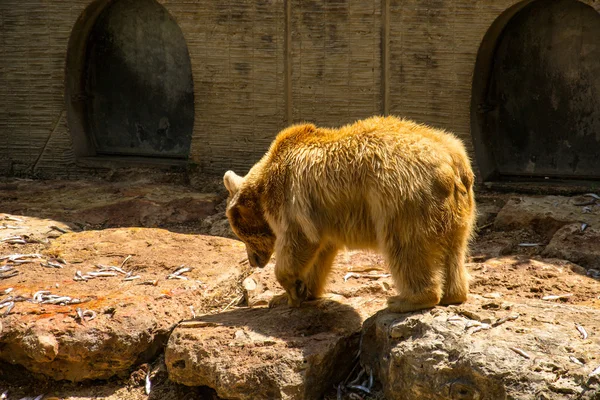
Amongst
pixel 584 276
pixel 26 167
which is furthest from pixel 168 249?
pixel 26 167

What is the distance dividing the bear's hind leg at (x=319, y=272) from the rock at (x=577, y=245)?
217 cm

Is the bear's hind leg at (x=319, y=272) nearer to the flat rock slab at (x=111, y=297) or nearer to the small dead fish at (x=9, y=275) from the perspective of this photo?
the flat rock slab at (x=111, y=297)

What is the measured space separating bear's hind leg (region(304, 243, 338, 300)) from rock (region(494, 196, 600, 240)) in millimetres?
2449

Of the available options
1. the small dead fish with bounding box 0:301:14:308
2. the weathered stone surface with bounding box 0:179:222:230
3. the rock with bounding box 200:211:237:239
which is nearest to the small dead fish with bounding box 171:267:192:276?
the rock with bounding box 200:211:237:239

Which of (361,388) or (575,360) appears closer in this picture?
(575,360)

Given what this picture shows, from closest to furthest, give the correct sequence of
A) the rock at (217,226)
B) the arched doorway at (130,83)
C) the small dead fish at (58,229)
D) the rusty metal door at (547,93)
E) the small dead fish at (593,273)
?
the small dead fish at (593,273)
the small dead fish at (58,229)
the rock at (217,226)
the rusty metal door at (547,93)
the arched doorway at (130,83)

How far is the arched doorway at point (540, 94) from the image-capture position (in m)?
8.65

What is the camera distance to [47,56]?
10617 mm

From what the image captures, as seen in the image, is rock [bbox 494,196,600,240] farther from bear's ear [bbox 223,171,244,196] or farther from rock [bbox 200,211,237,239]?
bear's ear [bbox 223,171,244,196]

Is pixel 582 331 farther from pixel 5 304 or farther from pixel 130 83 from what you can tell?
pixel 130 83

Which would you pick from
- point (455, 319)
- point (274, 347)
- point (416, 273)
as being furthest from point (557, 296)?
point (274, 347)

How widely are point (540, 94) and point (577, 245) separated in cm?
257

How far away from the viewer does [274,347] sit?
5383 mm

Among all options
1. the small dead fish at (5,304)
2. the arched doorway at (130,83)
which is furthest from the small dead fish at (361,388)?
the arched doorway at (130,83)
